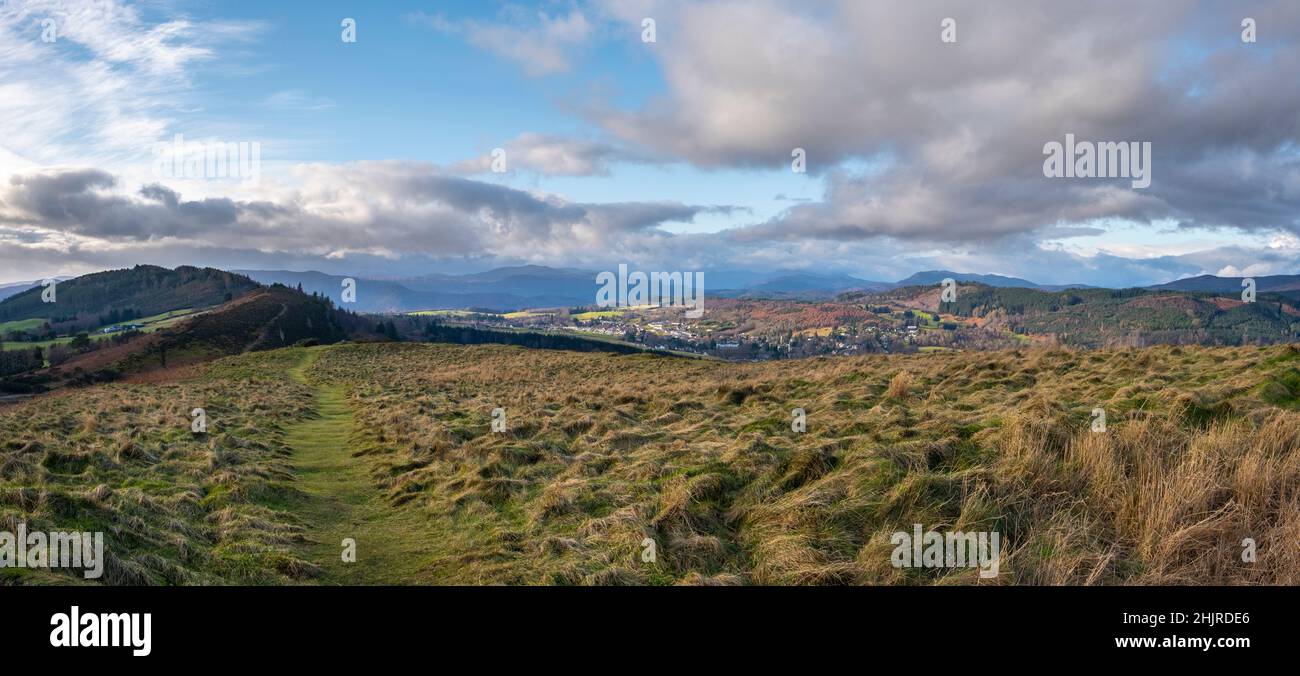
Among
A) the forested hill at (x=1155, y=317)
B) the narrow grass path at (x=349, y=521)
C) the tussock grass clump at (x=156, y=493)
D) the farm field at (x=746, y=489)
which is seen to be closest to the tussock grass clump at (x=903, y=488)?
the farm field at (x=746, y=489)

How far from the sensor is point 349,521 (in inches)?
459

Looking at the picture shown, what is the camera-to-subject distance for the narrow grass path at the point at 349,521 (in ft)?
29.4

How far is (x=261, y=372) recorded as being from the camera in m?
58.2

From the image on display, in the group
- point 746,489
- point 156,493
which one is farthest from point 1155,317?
point 156,493

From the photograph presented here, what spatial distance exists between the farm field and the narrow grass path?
0.22ft

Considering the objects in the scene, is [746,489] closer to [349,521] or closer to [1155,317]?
[349,521]

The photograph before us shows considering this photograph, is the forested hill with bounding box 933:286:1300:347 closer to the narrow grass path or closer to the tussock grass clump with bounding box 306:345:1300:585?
the tussock grass clump with bounding box 306:345:1300:585

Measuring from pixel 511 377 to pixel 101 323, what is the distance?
198 metres

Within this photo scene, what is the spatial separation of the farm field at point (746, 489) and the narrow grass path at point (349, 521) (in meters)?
0.07

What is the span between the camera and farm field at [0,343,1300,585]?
6766mm

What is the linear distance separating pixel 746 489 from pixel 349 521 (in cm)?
783

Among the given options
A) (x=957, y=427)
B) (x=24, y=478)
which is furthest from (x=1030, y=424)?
(x=24, y=478)

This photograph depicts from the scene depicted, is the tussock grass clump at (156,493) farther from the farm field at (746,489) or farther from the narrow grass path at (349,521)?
the narrow grass path at (349,521)
